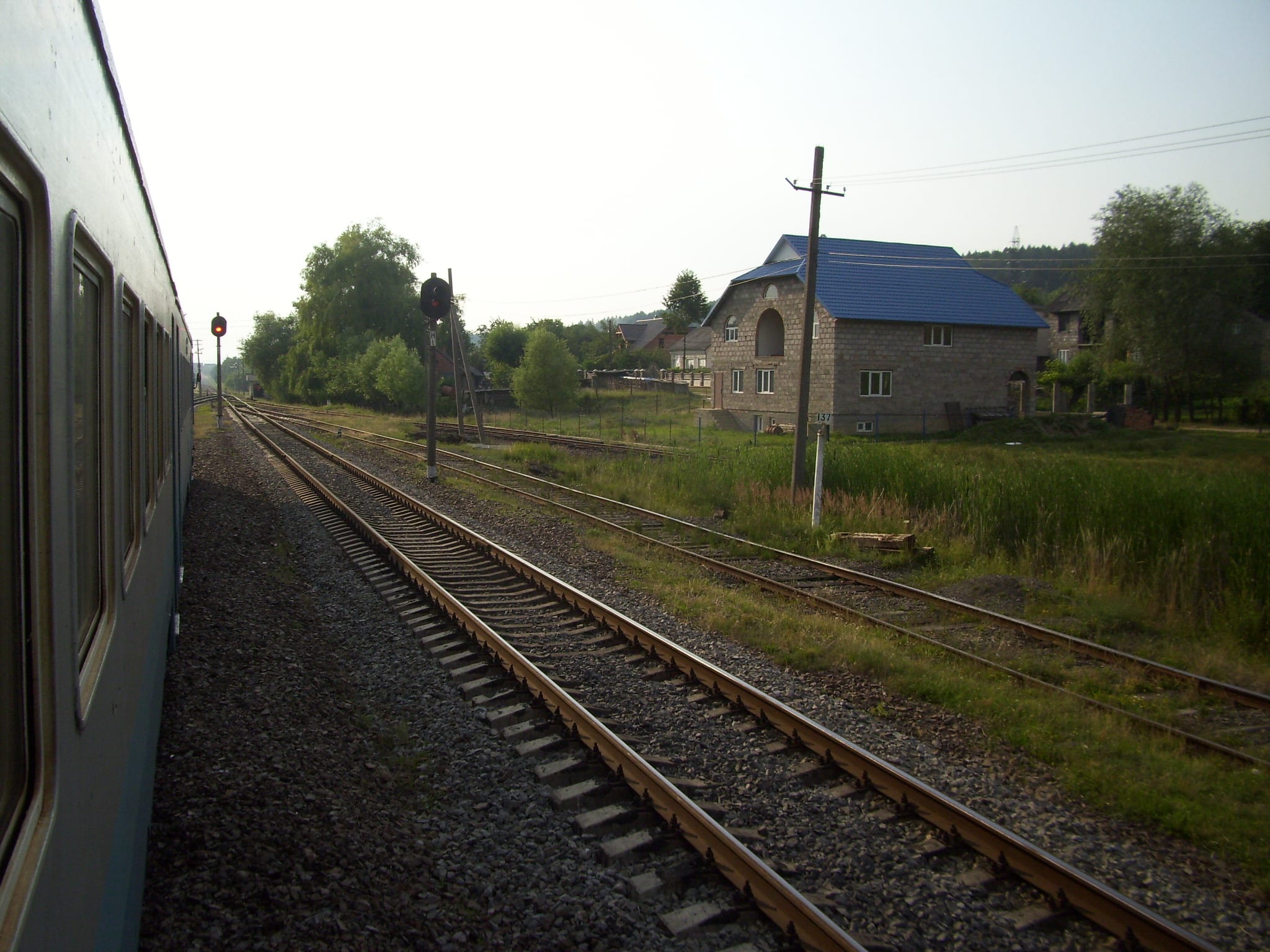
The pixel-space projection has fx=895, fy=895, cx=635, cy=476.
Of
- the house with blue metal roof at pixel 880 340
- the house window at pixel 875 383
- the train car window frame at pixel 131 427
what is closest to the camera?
the train car window frame at pixel 131 427

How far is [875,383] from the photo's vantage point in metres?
34.5

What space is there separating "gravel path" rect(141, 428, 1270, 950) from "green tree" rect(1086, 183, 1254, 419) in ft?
144

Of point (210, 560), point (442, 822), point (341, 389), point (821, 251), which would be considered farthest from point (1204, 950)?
point (341, 389)

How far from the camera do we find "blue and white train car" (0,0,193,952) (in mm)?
1479

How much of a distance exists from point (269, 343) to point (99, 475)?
8372 cm

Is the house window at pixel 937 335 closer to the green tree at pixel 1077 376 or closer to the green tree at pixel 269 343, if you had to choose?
the green tree at pixel 1077 376

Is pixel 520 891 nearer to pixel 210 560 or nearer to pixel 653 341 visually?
pixel 210 560

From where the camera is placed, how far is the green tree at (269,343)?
79562 mm

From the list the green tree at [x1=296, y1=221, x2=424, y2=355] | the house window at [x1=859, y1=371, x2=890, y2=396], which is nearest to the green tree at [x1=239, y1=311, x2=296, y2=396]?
the green tree at [x1=296, y1=221, x2=424, y2=355]

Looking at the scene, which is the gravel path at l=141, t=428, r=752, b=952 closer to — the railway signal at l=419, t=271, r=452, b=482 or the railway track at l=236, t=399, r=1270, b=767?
the railway track at l=236, t=399, r=1270, b=767

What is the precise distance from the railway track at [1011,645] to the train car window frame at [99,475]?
5885 mm

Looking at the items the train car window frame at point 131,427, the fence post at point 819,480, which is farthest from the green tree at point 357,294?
the train car window frame at point 131,427

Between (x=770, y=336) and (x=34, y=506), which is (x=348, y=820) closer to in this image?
(x=34, y=506)

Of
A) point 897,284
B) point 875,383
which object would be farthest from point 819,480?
point 897,284
